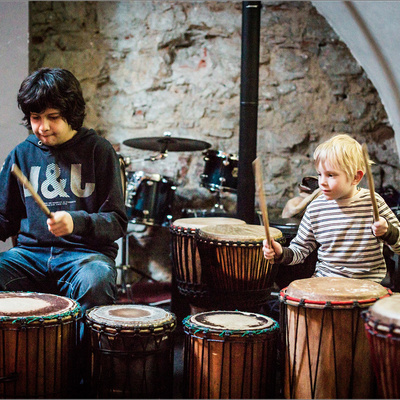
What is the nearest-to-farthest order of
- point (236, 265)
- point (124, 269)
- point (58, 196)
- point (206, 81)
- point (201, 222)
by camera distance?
point (58, 196)
point (236, 265)
point (201, 222)
point (124, 269)
point (206, 81)

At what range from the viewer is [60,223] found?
2.29 metres

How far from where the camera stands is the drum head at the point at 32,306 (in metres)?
2.07

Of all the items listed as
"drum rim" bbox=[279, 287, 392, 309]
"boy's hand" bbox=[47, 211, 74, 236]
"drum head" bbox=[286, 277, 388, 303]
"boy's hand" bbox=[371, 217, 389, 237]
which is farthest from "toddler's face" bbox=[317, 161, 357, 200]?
"boy's hand" bbox=[47, 211, 74, 236]

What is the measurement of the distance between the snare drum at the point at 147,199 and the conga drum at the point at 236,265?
1.65 m

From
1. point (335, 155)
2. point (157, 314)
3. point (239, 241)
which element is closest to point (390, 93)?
point (335, 155)

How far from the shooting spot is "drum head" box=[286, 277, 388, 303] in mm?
2053

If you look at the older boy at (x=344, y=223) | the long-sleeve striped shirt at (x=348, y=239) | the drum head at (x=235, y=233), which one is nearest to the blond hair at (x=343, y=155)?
the older boy at (x=344, y=223)

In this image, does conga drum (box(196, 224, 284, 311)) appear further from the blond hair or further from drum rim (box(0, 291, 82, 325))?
drum rim (box(0, 291, 82, 325))

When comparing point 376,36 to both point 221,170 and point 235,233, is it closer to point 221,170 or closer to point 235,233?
point 235,233

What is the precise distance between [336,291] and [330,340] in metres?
0.18

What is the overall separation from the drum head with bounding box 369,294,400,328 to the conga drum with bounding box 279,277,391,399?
21cm

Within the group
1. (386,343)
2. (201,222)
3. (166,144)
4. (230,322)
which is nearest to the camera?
(386,343)

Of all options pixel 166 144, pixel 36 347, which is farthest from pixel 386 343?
pixel 166 144

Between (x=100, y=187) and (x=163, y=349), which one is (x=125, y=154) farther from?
(x=163, y=349)
